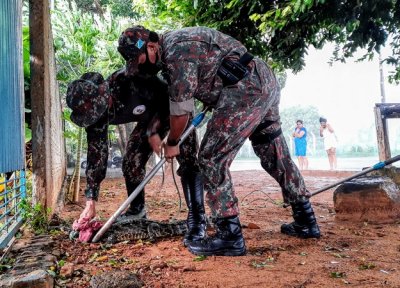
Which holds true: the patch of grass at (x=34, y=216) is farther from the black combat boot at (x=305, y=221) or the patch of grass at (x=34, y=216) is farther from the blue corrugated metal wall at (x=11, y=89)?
the black combat boot at (x=305, y=221)

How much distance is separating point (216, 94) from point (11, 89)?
152 cm

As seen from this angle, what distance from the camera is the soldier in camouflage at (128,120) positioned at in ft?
8.96

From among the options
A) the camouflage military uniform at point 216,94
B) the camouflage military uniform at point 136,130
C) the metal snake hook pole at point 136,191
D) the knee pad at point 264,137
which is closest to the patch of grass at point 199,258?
the camouflage military uniform at point 216,94

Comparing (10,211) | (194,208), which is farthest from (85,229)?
(194,208)

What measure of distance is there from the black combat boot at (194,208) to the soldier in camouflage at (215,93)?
231mm

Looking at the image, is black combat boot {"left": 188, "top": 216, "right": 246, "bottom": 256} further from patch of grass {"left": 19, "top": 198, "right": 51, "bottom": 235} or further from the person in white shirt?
the person in white shirt

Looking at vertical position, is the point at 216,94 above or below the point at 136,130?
above

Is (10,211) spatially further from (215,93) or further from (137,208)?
(215,93)

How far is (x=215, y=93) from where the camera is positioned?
8.73 ft

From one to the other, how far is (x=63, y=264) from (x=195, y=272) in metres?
0.81

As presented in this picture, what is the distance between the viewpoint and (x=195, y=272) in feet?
7.02

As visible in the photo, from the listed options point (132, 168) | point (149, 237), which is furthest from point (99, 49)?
point (149, 237)

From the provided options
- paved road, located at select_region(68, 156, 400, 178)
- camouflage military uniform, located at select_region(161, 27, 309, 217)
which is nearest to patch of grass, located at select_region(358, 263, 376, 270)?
camouflage military uniform, located at select_region(161, 27, 309, 217)

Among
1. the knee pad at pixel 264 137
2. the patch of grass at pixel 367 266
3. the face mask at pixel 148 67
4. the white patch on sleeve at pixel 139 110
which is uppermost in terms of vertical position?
the face mask at pixel 148 67
